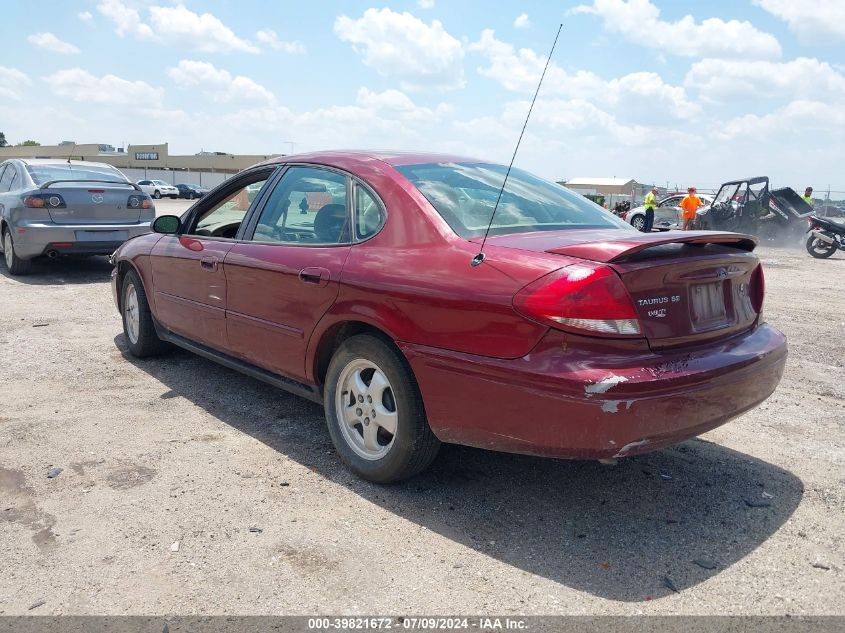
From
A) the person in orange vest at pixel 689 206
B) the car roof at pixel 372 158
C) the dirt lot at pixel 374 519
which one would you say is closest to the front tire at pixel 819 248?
the person in orange vest at pixel 689 206

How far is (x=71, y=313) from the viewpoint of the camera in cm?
741

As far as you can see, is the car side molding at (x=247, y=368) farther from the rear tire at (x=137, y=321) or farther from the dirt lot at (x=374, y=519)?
the dirt lot at (x=374, y=519)

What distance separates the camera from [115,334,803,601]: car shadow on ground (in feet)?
9.19

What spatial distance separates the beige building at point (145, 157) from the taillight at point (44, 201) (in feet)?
212

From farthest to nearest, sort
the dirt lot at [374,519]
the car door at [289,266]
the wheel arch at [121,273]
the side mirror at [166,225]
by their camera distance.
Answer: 1. the wheel arch at [121,273]
2. the side mirror at [166,225]
3. the car door at [289,266]
4. the dirt lot at [374,519]

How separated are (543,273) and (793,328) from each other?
556cm

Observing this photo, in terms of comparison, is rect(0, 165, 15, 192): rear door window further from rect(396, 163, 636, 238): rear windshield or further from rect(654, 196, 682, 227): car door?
rect(654, 196, 682, 227): car door

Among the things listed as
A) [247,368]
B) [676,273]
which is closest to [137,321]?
[247,368]

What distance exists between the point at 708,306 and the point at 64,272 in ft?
31.2

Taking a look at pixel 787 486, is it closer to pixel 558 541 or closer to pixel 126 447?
pixel 558 541

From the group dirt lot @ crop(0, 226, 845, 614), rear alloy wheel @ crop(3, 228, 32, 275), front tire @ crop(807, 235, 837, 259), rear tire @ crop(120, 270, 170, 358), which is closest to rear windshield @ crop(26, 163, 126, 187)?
rear alloy wheel @ crop(3, 228, 32, 275)

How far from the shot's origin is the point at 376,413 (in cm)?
341

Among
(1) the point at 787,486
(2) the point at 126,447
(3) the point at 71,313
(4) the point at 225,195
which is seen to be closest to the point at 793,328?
(1) the point at 787,486

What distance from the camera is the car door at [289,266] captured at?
A: 365 cm
